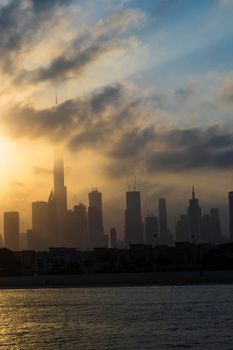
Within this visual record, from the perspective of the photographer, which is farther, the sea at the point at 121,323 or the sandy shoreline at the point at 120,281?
the sandy shoreline at the point at 120,281

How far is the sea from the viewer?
51.3 m

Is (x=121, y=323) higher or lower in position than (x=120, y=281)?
lower

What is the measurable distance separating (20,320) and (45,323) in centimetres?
484

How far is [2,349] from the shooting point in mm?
49312

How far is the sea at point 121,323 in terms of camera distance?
5131cm

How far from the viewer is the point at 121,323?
2552 inches

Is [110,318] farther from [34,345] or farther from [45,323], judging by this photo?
[34,345]

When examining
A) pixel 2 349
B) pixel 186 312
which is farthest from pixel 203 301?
pixel 2 349

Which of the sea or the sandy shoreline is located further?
the sandy shoreline

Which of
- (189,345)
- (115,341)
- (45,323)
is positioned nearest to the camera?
(189,345)

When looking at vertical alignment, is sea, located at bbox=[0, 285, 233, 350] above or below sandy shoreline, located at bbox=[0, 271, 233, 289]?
below

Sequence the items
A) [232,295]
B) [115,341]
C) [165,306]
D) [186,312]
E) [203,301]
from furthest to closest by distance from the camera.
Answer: [232,295] < [203,301] < [165,306] < [186,312] < [115,341]

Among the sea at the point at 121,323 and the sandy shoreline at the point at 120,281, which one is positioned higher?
the sandy shoreline at the point at 120,281

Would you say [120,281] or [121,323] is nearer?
[121,323]
